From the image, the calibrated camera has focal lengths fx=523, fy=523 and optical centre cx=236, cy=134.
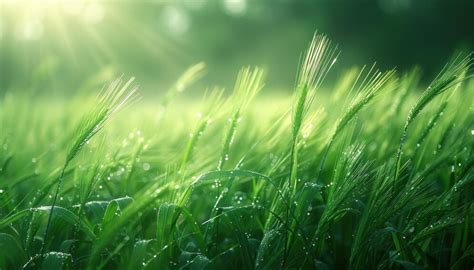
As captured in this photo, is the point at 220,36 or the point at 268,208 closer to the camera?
the point at 268,208

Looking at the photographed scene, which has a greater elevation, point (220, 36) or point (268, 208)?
point (220, 36)

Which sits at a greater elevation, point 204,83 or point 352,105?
point 204,83

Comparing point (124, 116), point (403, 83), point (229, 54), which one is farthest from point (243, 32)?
point (403, 83)

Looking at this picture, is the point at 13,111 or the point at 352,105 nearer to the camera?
the point at 352,105

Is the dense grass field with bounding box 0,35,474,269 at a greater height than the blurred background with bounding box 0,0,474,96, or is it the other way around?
the blurred background with bounding box 0,0,474,96

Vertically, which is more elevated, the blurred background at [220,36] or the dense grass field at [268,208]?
the blurred background at [220,36]

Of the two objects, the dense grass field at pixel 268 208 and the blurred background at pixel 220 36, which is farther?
the blurred background at pixel 220 36

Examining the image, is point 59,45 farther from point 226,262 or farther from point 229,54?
point 226,262

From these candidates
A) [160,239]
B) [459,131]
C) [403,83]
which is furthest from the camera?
[403,83]
